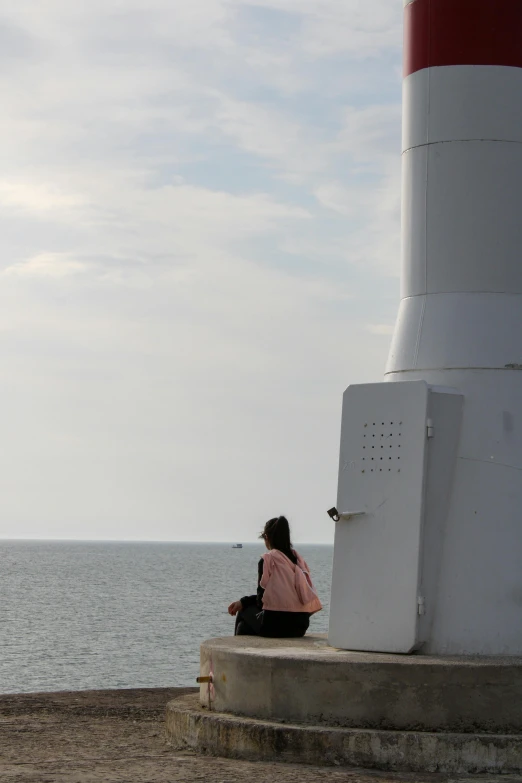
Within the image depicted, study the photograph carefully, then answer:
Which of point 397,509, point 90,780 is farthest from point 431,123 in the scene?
point 90,780

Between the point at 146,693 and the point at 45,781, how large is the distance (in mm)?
3909

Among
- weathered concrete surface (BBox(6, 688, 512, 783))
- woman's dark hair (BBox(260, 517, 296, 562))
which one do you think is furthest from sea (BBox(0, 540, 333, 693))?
woman's dark hair (BBox(260, 517, 296, 562))

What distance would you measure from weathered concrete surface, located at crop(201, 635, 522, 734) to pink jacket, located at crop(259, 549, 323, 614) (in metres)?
1.19

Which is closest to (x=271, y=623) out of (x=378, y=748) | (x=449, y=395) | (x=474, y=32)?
(x=378, y=748)

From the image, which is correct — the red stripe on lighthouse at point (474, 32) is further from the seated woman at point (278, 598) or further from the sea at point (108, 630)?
the sea at point (108, 630)

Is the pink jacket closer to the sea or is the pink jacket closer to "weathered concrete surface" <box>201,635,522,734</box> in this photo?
"weathered concrete surface" <box>201,635,522,734</box>

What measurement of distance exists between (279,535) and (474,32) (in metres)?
3.75

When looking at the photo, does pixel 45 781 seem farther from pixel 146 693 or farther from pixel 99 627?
pixel 99 627

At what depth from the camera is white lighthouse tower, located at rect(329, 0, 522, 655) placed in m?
7.56

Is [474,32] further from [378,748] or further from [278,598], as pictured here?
[378,748]

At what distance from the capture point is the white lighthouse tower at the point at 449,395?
7.56 m

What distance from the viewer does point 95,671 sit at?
30.8m

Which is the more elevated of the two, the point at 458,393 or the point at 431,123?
the point at 431,123

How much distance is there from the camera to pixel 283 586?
848cm
